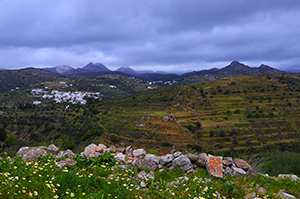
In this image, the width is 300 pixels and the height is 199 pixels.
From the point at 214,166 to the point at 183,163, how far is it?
123cm

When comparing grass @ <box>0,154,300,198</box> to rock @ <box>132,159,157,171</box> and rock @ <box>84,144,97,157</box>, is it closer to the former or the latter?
rock @ <box>132,159,157,171</box>

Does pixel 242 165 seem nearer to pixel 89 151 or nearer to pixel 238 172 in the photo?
pixel 238 172

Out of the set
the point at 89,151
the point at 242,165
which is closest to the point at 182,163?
the point at 242,165

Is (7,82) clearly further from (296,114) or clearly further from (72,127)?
(296,114)

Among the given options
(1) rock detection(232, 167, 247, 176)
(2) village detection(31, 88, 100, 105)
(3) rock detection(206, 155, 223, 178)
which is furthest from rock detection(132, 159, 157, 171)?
(2) village detection(31, 88, 100, 105)

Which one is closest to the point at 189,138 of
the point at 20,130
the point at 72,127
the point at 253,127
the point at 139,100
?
the point at 253,127

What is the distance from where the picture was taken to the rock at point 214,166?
5.87 m

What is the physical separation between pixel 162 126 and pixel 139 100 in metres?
23.7

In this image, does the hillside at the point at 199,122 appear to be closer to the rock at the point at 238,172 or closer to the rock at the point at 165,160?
the rock at the point at 165,160

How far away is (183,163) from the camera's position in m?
6.25

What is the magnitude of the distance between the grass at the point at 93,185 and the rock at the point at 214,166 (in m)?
0.24

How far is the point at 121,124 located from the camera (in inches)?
1754

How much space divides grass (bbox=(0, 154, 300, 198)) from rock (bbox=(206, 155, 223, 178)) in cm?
24

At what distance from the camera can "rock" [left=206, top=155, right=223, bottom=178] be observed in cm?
587
